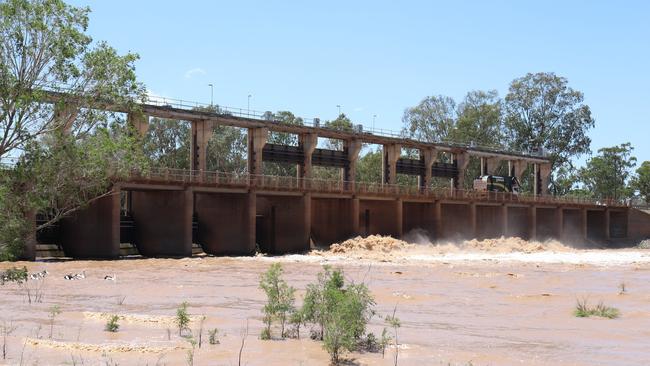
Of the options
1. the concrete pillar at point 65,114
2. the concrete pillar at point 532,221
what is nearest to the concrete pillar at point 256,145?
the concrete pillar at point 532,221

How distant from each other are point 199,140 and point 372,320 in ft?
123

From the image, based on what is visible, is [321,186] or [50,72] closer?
[50,72]

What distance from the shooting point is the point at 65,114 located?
1938cm

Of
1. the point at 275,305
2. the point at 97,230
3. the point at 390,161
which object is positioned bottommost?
the point at 275,305

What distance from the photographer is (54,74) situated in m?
A: 18.7

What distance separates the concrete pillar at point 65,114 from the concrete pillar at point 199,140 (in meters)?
33.6

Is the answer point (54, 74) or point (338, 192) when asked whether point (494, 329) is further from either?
point (338, 192)

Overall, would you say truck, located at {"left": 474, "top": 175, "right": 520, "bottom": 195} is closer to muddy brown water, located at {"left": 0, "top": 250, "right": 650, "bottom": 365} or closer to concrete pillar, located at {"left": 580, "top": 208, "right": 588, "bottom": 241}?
concrete pillar, located at {"left": 580, "top": 208, "right": 588, "bottom": 241}

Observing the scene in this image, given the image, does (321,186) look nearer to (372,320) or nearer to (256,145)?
(256,145)

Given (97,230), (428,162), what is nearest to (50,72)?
(97,230)

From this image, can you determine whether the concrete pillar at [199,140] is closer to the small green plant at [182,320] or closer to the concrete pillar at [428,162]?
the concrete pillar at [428,162]

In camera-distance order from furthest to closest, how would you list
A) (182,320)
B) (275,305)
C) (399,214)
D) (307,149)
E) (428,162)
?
(428,162) → (399,214) → (307,149) → (275,305) → (182,320)

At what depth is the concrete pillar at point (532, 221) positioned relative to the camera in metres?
75.1

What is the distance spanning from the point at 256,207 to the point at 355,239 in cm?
776
